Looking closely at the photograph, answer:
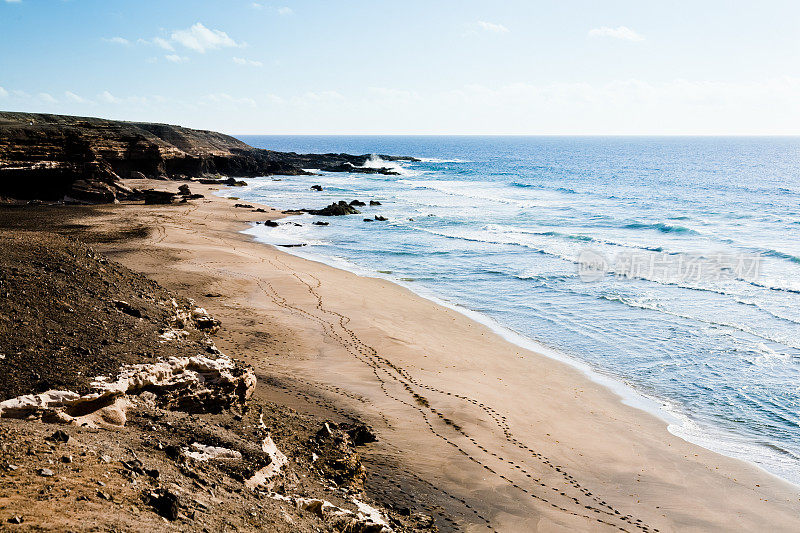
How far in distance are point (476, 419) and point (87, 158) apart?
145ft

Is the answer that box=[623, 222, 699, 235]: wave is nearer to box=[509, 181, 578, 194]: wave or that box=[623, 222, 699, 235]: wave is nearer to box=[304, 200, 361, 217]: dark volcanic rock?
box=[304, 200, 361, 217]: dark volcanic rock

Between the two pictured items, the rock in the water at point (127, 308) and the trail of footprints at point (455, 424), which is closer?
the trail of footprints at point (455, 424)

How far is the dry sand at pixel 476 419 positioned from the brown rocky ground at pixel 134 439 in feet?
3.56

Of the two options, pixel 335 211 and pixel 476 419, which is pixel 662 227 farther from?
pixel 476 419

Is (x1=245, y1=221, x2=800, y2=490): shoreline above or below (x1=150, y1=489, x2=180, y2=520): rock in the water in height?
below

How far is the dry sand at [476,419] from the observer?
10023 mm

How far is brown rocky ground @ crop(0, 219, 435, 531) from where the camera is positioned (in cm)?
594

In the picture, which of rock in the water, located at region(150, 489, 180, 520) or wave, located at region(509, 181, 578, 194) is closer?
rock in the water, located at region(150, 489, 180, 520)

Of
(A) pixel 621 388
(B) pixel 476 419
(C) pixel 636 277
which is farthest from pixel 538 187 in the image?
(B) pixel 476 419

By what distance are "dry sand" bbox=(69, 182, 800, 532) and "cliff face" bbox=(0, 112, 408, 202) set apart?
71.8 feet

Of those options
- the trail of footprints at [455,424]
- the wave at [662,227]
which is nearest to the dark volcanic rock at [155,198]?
the trail of footprints at [455,424]

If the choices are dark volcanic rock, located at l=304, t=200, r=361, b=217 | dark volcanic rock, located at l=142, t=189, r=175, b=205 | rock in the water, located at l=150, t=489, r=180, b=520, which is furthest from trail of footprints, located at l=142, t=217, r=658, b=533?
dark volcanic rock, located at l=142, t=189, r=175, b=205

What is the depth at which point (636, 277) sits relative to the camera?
1132 inches

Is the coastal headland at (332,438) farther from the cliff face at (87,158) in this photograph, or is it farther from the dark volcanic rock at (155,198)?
the dark volcanic rock at (155,198)
